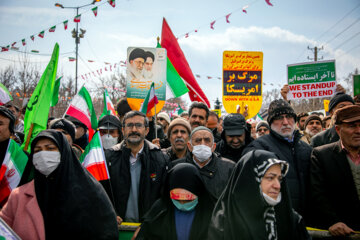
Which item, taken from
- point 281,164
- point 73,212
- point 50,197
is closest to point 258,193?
point 281,164

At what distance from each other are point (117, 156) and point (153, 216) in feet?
3.83

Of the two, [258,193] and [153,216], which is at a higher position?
[258,193]

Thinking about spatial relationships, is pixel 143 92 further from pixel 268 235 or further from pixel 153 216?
pixel 268 235

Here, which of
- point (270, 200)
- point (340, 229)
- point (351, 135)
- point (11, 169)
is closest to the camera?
point (270, 200)

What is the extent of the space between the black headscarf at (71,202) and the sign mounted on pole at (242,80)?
3922 millimetres

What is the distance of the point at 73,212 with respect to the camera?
2439mm

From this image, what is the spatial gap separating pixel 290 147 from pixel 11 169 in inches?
121

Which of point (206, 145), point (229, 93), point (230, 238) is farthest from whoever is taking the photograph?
point (229, 93)

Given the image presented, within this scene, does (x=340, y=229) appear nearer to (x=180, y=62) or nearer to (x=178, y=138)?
(x=178, y=138)

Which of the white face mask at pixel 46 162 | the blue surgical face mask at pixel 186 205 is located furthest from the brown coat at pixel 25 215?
the blue surgical face mask at pixel 186 205

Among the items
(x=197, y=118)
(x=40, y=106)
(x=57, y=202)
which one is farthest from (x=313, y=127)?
(x=57, y=202)

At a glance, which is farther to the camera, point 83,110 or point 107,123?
point 107,123

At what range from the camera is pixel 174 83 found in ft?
19.8

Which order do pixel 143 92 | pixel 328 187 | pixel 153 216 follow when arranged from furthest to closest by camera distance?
pixel 143 92 → pixel 328 187 → pixel 153 216
